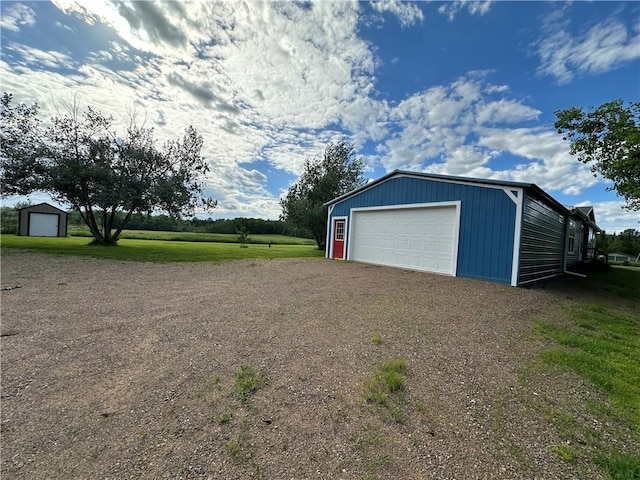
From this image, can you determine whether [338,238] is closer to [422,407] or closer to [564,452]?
[422,407]

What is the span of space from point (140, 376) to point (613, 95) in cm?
1470

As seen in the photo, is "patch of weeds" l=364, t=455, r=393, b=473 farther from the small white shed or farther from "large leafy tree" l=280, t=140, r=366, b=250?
the small white shed

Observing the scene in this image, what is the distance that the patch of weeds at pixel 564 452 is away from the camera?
1.88 meters

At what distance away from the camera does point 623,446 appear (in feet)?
6.59

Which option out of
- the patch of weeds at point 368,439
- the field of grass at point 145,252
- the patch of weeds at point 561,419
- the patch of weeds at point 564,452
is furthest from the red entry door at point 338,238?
the patch of weeds at point 564,452

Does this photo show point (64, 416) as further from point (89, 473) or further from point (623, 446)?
point (623, 446)


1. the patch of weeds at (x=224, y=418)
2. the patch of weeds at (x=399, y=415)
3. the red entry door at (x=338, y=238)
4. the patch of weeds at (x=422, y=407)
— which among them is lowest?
the patch of weeds at (x=224, y=418)

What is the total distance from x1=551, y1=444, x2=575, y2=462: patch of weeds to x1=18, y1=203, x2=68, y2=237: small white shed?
40929mm

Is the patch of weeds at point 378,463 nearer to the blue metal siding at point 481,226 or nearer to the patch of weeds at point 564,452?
the patch of weeds at point 564,452

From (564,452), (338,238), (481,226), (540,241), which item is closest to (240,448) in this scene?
(564,452)

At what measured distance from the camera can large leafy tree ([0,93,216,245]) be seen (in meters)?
15.4

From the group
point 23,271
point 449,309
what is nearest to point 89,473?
point 449,309

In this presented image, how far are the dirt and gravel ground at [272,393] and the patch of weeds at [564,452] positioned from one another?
0.04 metres

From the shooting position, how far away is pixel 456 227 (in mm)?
9000
